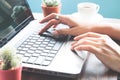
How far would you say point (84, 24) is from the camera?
0.97 m

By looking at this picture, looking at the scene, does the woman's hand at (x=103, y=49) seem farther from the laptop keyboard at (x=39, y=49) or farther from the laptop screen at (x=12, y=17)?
the laptop screen at (x=12, y=17)

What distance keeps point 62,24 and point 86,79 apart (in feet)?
1.34

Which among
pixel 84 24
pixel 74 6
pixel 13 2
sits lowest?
pixel 74 6

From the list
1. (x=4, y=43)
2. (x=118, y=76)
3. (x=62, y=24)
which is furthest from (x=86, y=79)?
(x=62, y=24)

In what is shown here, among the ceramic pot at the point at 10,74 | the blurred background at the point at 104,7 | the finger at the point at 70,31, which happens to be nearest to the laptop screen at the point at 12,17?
the finger at the point at 70,31

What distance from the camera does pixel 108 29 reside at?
0.91m

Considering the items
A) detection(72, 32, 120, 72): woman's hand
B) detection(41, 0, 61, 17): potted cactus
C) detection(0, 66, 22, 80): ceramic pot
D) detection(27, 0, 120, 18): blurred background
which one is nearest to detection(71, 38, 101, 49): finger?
detection(72, 32, 120, 72): woman's hand

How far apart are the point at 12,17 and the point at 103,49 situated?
373mm

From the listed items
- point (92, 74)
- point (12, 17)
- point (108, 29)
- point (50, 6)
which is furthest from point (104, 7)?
point (92, 74)

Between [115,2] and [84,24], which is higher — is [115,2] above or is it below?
below

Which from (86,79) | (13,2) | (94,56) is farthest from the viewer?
(13,2)

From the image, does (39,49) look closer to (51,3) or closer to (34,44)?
(34,44)

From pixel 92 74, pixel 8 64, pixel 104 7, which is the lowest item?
pixel 104 7

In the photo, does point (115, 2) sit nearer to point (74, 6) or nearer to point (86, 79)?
point (74, 6)
